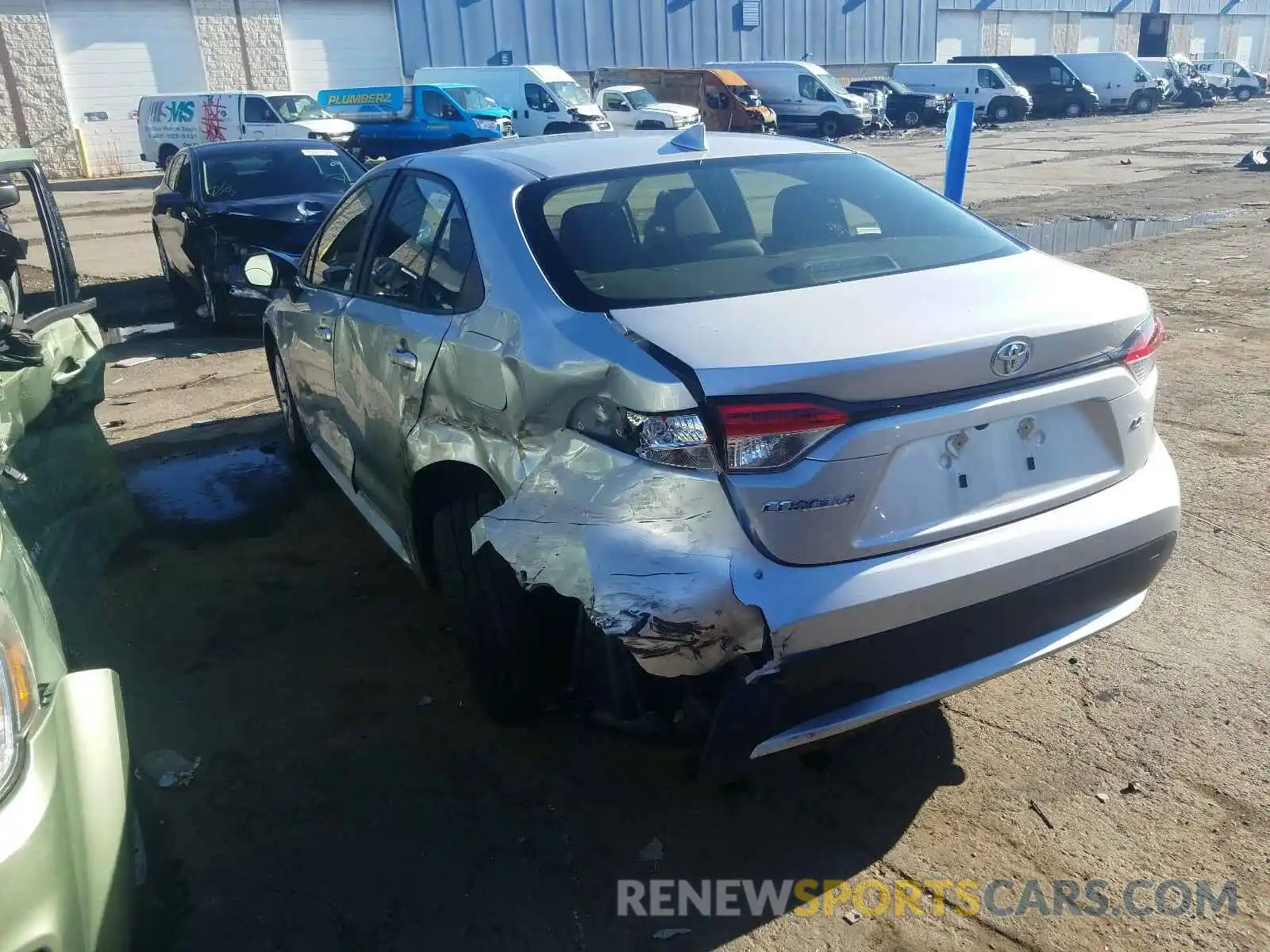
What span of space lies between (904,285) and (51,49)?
99.1 feet

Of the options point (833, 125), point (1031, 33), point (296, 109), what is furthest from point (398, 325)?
point (1031, 33)

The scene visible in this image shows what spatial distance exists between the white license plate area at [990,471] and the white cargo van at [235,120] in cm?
2273

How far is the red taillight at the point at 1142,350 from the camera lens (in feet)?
8.99

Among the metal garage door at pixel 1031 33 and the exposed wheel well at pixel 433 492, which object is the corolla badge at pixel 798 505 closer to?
the exposed wheel well at pixel 433 492

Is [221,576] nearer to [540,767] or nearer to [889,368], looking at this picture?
[540,767]

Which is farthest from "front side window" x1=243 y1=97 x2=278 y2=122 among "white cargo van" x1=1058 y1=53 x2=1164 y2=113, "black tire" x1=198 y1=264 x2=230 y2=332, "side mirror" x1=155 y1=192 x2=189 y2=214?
"white cargo van" x1=1058 y1=53 x2=1164 y2=113

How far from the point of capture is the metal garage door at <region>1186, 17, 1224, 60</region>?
194 feet

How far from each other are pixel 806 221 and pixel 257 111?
2327 centimetres

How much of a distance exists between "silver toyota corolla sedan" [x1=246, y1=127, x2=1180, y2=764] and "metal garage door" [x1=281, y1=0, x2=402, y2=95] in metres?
31.0

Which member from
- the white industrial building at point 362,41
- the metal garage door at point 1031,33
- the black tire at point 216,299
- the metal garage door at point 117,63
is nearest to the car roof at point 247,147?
the black tire at point 216,299

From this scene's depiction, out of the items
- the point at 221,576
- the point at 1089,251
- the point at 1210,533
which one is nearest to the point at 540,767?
the point at 221,576

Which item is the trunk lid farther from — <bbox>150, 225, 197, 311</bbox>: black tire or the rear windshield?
<bbox>150, 225, 197, 311</bbox>: black tire

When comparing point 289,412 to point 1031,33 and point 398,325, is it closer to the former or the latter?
point 398,325

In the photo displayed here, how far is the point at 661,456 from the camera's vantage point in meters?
2.37
